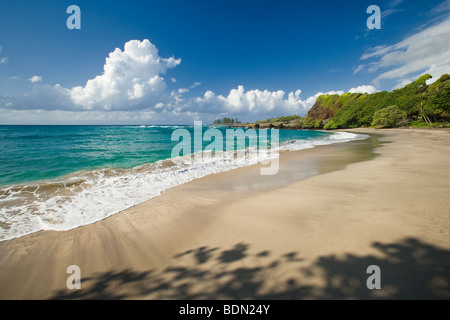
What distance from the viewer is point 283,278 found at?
2473mm

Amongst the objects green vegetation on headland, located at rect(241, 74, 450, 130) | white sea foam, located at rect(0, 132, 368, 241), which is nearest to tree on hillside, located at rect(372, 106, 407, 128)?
green vegetation on headland, located at rect(241, 74, 450, 130)

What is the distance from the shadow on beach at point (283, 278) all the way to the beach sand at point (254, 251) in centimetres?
1

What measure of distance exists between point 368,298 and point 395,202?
12.4 feet

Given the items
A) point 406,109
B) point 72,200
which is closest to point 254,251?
point 72,200

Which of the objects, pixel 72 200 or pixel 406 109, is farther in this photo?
pixel 406 109

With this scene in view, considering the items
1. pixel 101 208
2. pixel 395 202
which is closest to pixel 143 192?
pixel 101 208

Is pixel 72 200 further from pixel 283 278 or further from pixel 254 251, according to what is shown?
pixel 283 278

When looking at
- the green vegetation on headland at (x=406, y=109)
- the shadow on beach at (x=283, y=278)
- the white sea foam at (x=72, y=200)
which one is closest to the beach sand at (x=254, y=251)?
the shadow on beach at (x=283, y=278)

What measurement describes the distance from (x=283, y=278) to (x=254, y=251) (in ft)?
2.32

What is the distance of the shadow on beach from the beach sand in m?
0.01

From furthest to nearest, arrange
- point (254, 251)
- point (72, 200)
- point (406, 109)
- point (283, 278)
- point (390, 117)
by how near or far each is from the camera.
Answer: point (390, 117) < point (406, 109) < point (72, 200) < point (254, 251) < point (283, 278)

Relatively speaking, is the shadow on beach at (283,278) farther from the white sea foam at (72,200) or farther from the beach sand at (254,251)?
the white sea foam at (72,200)

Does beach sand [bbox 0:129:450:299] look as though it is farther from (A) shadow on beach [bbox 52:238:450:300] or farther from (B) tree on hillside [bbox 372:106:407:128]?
(B) tree on hillside [bbox 372:106:407:128]
